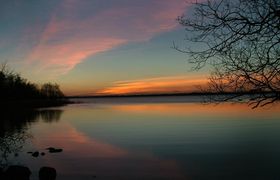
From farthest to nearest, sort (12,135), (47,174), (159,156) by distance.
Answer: (12,135)
(159,156)
(47,174)

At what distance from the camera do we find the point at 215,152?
78.7ft

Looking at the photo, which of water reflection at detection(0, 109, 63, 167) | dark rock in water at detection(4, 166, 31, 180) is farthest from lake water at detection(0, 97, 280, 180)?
dark rock in water at detection(4, 166, 31, 180)

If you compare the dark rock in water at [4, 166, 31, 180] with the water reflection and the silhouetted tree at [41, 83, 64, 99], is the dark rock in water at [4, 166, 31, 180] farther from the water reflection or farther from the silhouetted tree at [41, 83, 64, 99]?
the silhouetted tree at [41, 83, 64, 99]

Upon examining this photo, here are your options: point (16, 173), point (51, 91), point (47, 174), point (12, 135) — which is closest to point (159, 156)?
point (47, 174)

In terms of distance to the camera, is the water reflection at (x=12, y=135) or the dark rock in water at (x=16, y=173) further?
the water reflection at (x=12, y=135)

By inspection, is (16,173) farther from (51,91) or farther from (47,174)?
(51,91)

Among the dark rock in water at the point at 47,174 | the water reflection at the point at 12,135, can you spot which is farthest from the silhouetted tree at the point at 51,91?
the dark rock in water at the point at 47,174

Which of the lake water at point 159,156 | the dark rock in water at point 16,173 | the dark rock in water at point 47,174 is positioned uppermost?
the dark rock in water at point 16,173

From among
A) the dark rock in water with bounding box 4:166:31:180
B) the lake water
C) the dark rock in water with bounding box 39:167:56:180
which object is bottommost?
the lake water

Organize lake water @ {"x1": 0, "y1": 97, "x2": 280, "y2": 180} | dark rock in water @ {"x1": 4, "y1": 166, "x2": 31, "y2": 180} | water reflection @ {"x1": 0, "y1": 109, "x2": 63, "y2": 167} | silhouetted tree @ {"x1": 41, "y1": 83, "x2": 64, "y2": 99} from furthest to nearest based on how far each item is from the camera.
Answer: silhouetted tree @ {"x1": 41, "y1": 83, "x2": 64, "y2": 99} → water reflection @ {"x1": 0, "y1": 109, "x2": 63, "y2": 167} → lake water @ {"x1": 0, "y1": 97, "x2": 280, "y2": 180} → dark rock in water @ {"x1": 4, "y1": 166, "x2": 31, "y2": 180}

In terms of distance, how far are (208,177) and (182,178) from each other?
1188 mm

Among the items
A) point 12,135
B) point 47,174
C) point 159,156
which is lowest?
point 159,156

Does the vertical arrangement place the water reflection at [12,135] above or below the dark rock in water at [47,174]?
above

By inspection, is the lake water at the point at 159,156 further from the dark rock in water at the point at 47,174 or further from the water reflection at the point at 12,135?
the dark rock in water at the point at 47,174
